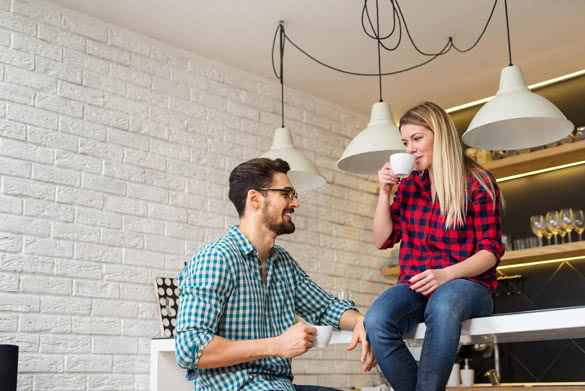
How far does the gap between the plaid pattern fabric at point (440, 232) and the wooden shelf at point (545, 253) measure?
177cm

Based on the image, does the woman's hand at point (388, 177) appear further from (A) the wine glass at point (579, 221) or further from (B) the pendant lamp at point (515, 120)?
(A) the wine glass at point (579, 221)

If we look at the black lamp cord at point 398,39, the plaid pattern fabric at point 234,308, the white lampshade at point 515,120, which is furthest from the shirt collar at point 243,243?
the black lamp cord at point 398,39

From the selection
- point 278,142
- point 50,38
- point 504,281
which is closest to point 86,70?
point 50,38

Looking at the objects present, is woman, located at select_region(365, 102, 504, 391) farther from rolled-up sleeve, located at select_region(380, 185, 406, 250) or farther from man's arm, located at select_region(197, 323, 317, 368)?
man's arm, located at select_region(197, 323, 317, 368)

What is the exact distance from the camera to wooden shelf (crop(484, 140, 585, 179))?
152 inches

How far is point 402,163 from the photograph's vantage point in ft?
6.87

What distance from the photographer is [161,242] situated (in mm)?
3520

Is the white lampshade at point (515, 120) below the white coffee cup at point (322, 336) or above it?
above

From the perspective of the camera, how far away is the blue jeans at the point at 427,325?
5.87ft

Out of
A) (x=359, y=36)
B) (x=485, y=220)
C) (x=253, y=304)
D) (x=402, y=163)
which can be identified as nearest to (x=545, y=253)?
(x=359, y=36)

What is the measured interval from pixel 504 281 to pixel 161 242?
7.10 ft

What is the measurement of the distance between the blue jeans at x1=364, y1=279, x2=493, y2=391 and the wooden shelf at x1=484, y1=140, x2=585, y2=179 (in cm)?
212

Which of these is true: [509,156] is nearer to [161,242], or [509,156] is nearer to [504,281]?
[504,281]

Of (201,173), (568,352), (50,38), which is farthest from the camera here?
(568,352)
